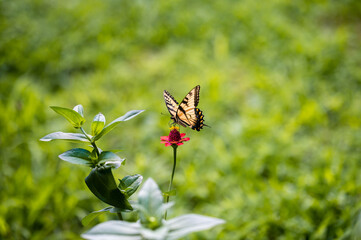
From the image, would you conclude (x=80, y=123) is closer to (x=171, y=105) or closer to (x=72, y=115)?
(x=72, y=115)

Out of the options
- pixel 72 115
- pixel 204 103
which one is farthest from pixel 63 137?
pixel 204 103

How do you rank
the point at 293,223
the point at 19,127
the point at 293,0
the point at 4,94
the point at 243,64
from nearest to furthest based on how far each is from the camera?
the point at 293,223 → the point at 19,127 → the point at 4,94 → the point at 243,64 → the point at 293,0

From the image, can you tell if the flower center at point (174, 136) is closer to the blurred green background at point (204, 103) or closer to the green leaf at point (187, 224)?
the green leaf at point (187, 224)

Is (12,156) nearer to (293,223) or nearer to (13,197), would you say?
(13,197)

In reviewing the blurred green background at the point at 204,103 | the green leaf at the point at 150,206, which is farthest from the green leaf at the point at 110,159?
the blurred green background at the point at 204,103

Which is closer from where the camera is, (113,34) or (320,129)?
(320,129)

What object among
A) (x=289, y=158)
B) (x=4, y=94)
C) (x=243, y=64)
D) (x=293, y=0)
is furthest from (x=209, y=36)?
(x=4, y=94)

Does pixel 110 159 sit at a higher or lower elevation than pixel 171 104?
lower
